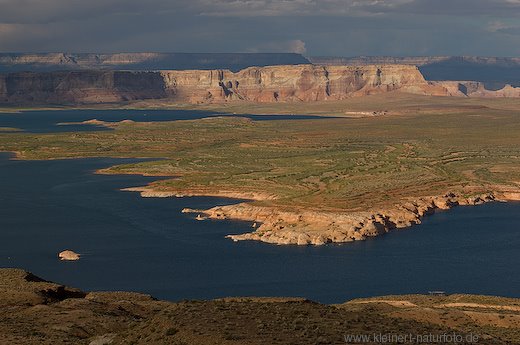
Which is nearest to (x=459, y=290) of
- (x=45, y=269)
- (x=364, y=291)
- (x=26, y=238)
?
(x=364, y=291)

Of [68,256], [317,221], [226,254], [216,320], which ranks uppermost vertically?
[216,320]

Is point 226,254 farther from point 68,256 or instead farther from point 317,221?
point 317,221

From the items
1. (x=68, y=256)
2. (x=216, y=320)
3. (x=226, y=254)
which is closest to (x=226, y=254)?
(x=226, y=254)

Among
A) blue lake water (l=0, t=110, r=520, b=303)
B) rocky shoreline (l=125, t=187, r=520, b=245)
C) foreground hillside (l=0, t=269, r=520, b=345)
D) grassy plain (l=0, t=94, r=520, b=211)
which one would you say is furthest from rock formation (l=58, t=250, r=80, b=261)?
grassy plain (l=0, t=94, r=520, b=211)

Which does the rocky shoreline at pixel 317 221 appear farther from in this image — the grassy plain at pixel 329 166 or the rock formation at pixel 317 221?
the grassy plain at pixel 329 166

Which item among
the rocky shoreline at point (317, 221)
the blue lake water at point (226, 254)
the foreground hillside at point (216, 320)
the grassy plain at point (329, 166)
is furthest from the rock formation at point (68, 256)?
the grassy plain at point (329, 166)

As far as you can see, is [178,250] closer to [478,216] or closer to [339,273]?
[339,273]
